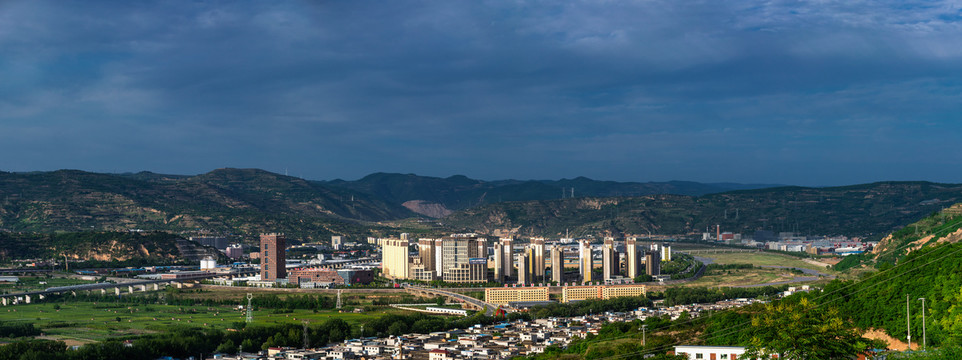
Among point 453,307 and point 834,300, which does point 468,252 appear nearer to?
point 453,307

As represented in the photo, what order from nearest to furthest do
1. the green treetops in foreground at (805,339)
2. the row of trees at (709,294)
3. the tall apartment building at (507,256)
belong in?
1. the green treetops in foreground at (805,339)
2. the row of trees at (709,294)
3. the tall apartment building at (507,256)

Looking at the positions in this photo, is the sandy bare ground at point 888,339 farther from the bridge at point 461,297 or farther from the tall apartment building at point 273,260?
the tall apartment building at point 273,260

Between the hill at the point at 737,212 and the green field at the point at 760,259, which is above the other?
the hill at the point at 737,212

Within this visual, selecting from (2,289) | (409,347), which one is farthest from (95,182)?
(409,347)

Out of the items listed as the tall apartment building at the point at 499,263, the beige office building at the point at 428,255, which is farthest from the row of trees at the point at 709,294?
the beige office building at the point at 428,255

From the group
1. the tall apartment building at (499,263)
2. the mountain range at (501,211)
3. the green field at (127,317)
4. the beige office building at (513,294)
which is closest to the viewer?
the green field at (127,317)

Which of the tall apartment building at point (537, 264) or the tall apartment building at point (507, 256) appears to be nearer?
the tall apartment building at point (537, 264)

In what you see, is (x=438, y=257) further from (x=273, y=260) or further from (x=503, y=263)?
(x=273, y=260)
